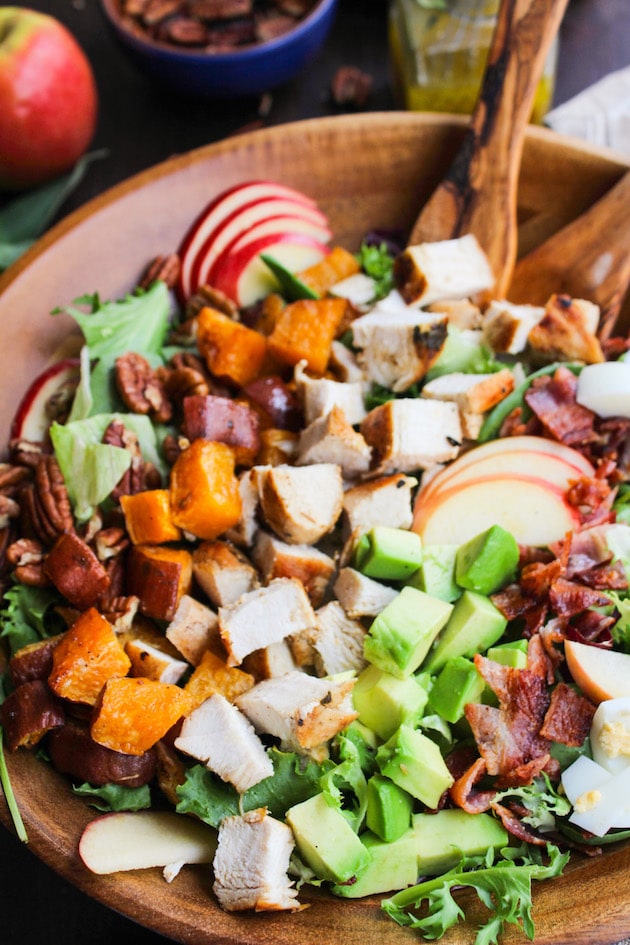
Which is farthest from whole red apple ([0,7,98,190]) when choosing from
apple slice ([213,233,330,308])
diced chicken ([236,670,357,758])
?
diced chicken ([236,670,357,758])

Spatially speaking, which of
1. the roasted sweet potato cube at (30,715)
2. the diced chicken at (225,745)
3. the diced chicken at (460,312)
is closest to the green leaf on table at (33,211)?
the diced chicken at (460,312)

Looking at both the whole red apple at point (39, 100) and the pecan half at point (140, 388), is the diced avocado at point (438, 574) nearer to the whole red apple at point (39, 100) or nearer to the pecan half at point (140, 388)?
the pecan half at point (140, 388)

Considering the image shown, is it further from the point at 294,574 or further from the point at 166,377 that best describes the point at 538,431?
the point at 166,377

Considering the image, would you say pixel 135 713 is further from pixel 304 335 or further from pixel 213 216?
pixel 213 216

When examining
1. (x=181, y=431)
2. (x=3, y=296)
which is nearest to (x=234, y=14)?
(x=3, y=296)

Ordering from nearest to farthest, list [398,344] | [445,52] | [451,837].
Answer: [451,837] < [398,344] < [445,52]

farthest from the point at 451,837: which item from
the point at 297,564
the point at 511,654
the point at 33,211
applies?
the point at 33,211
